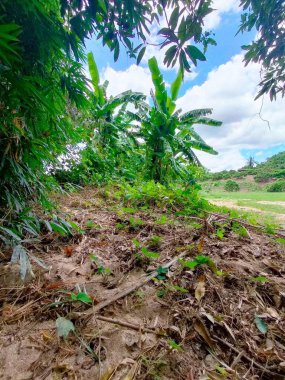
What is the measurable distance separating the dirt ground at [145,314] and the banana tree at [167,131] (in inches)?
167

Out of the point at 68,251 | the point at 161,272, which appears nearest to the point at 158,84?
the point at 68,251

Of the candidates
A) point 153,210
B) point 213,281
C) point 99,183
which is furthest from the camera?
point 99,183

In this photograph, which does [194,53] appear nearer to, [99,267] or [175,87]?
[99,267]

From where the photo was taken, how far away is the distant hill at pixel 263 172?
2362cm

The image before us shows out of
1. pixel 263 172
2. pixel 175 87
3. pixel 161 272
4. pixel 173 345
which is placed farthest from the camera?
pixel 263 172

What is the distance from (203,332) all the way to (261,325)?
0.31 metres

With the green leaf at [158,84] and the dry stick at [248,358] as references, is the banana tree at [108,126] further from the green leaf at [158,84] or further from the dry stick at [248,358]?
the dry stick at [248,358]

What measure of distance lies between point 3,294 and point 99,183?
3.28m

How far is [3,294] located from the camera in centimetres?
109

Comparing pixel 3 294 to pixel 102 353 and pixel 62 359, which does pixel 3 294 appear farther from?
pixel 102 353

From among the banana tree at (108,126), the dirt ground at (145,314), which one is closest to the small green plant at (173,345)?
the dirt ground at (145,314)

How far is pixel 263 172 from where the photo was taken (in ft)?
83.7

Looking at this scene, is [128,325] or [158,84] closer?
[128,325]

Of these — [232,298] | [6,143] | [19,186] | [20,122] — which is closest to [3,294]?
[19,186]
